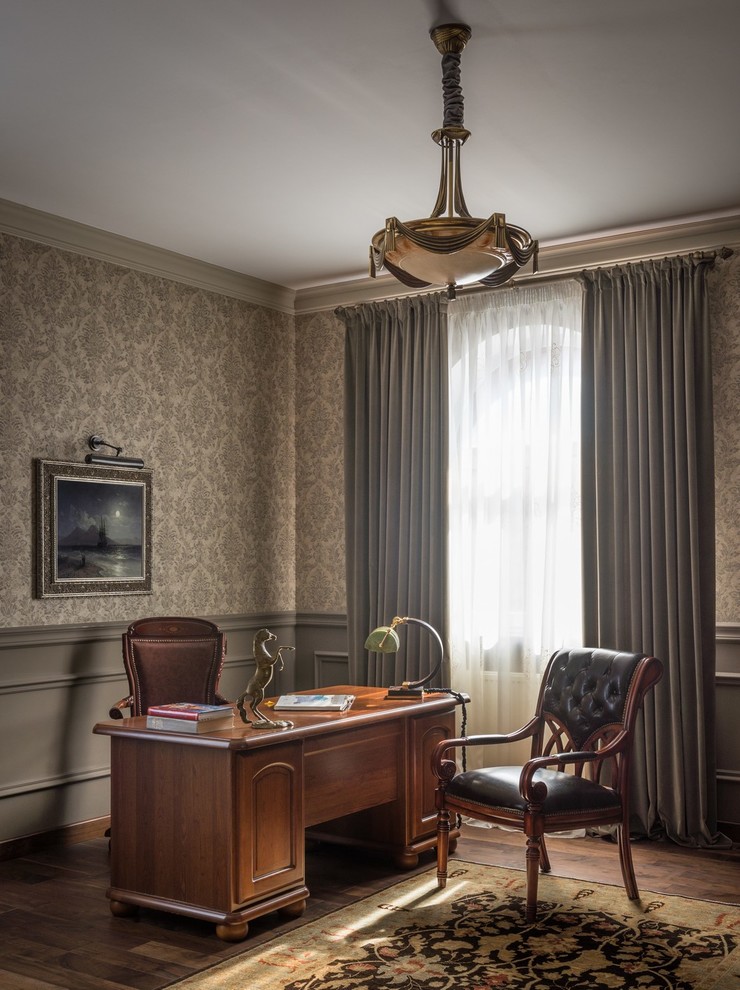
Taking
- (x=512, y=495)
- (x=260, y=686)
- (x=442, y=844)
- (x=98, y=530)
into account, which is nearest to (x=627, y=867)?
(x=442, y=844)

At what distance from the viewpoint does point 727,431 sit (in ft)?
16.7

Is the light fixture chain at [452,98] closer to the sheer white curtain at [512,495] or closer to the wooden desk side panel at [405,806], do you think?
the sheer white curtain at [512,495]

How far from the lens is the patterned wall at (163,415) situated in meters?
4.90

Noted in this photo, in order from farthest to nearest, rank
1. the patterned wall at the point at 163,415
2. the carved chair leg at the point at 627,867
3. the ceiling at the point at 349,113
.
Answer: the patterned wall at the point at 163,415 → the carved chair leg at the point at 627,867 → the ceiling at the point at 349,113

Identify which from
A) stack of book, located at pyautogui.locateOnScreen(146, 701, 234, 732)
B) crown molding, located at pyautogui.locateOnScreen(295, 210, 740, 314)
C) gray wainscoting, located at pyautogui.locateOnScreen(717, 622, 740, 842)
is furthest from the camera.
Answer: crown molding, located at pyautogui.locateOnScreen(295, 210, 740, 314)

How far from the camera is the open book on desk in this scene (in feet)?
14.1

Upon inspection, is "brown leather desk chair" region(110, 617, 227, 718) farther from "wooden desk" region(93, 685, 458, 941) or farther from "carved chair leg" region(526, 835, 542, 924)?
"carved chair leg" region(526, 835, 542, 924)

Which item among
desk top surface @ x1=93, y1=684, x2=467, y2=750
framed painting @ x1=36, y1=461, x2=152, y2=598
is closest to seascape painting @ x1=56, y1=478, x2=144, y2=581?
framed painting @ x1=36, y1=461, x2=152, y2=598

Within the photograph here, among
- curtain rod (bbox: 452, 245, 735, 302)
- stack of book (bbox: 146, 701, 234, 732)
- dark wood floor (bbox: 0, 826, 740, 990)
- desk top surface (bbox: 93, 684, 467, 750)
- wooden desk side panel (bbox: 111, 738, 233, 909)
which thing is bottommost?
dark wood floor (bbox: 0, 826, 740, 990)

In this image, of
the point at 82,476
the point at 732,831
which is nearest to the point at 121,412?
the point at 82,476

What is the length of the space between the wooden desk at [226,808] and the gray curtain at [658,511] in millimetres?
1567

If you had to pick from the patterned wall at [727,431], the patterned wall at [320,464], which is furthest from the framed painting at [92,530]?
the patterned wall at [727,431]

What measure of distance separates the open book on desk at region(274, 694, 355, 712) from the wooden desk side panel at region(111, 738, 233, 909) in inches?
25.5

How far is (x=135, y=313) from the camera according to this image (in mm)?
5535
